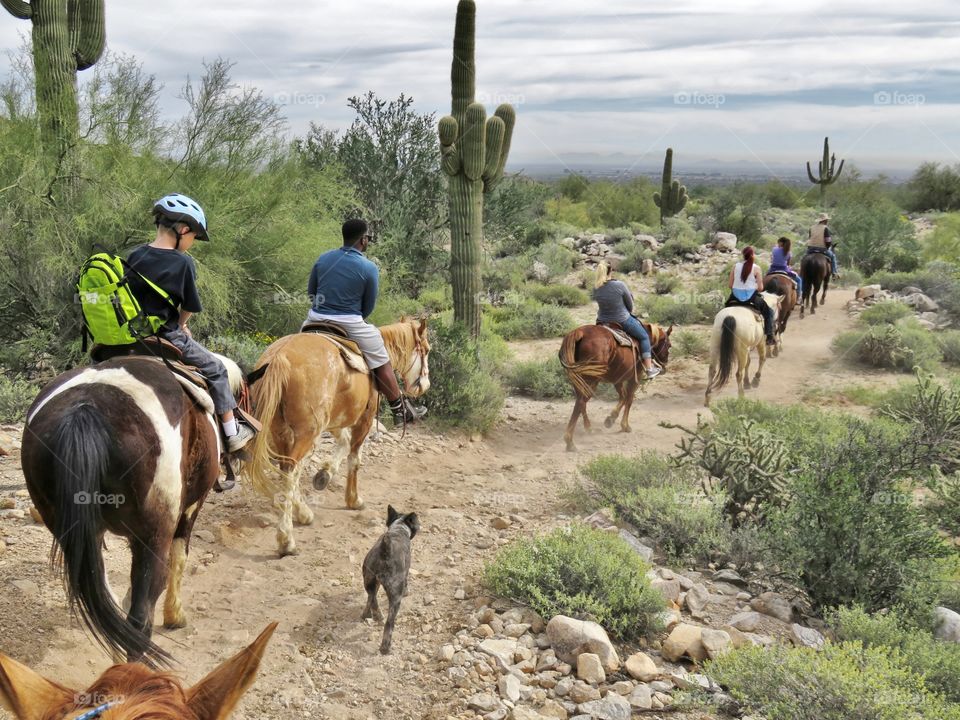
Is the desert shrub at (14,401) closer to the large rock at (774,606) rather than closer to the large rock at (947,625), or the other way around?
the large rock at (774,606)

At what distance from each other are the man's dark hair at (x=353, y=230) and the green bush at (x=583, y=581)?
3050 millimetres

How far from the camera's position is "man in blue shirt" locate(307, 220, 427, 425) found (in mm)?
6746

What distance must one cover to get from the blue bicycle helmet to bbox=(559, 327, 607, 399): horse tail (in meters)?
6.39

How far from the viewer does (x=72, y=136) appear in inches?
373

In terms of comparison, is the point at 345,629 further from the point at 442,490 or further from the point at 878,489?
the point at 878,489

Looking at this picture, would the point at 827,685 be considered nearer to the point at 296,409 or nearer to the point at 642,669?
the point at 642,669

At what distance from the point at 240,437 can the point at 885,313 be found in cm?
1597

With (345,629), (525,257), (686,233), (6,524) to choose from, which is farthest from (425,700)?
(686,233)

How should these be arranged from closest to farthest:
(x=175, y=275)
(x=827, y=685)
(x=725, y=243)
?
(x=827, y=685) < (x=175, y=275) < (x=725, y=243)

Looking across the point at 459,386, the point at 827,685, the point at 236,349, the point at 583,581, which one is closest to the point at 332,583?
the point at 583,581

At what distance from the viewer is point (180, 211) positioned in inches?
179

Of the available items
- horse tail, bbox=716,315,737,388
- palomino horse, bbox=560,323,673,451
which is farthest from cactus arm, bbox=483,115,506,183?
horse tail, bbox=716,315,737,388

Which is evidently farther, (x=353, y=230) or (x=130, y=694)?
(x=353, y=230)

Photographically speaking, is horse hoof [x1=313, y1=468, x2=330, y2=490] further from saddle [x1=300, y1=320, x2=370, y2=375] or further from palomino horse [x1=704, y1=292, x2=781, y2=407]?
palomino horse [x1=704, y1=292, x2=781, y2=407]
